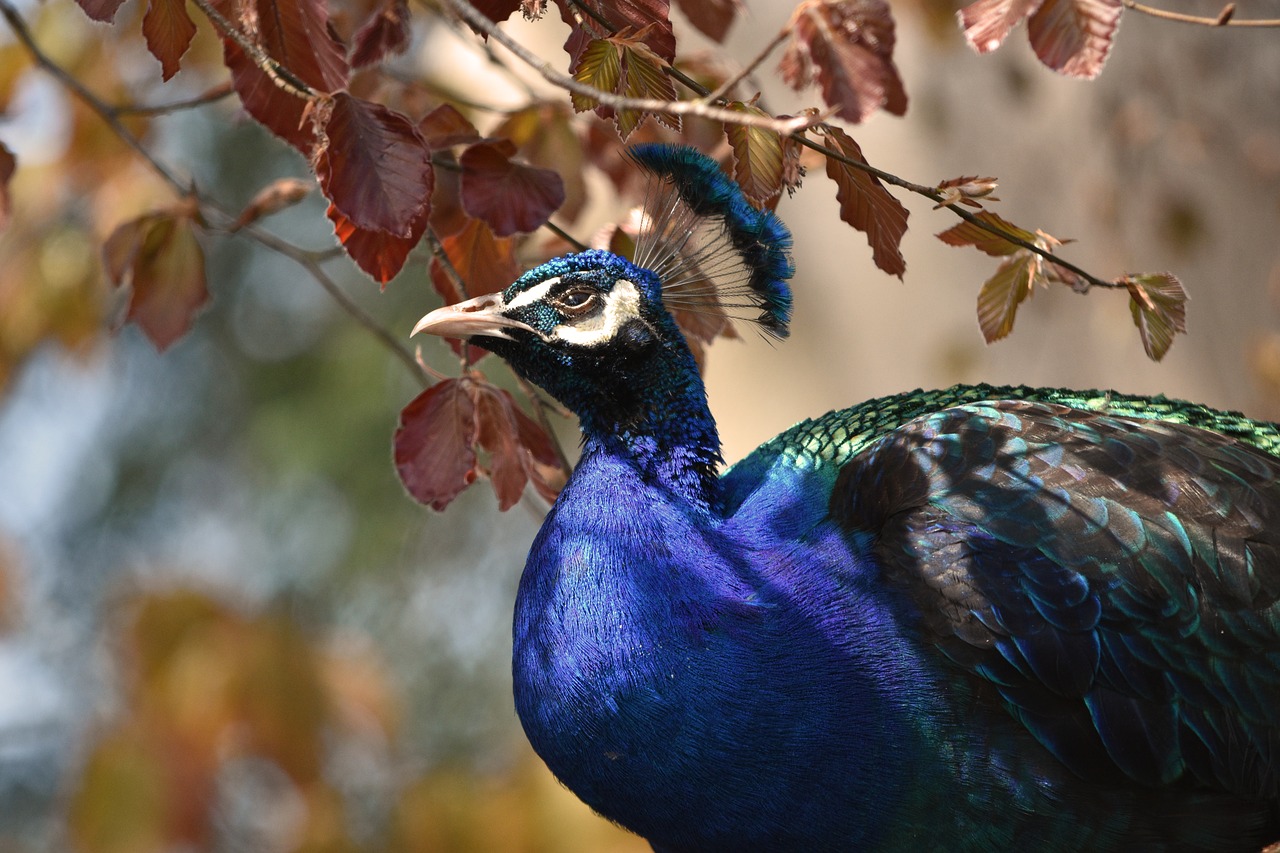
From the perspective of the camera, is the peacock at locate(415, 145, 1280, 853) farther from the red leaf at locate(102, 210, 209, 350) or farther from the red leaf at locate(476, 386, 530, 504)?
the red leaf at locate(102, 210, 209, 350)

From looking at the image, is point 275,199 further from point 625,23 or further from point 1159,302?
point 1159,302

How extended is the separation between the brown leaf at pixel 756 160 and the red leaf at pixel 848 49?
0.46 ft

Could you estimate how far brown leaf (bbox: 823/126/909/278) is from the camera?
1.47 meters

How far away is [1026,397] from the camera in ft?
6.94

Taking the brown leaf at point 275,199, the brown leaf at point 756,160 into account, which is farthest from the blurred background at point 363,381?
the brown leaf at point 756,160

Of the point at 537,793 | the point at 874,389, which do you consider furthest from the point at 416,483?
the point at 874,389

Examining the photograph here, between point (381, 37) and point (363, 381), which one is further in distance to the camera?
point (363, 381)

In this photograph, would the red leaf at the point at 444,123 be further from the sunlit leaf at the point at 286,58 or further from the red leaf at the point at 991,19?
the red leaf at the point at 991,19

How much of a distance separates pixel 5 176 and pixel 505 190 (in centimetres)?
76

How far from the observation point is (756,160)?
142 centimetres

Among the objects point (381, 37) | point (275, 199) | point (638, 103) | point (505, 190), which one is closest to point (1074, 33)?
point (638, 103)

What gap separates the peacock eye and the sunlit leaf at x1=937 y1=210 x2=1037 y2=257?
0.57 meters

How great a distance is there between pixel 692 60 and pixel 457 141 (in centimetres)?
64

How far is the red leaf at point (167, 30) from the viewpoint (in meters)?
1.41
